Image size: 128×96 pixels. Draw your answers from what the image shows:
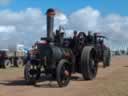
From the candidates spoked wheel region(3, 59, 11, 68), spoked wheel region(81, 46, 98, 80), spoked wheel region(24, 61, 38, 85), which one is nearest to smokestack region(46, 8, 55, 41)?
spoked wheel region(24, 61, 38, 85)

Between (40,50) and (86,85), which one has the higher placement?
(40,50)

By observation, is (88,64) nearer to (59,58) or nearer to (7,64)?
(59,58)

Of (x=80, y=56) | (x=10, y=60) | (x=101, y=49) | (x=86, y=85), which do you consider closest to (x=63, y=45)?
(x=80, y=56)

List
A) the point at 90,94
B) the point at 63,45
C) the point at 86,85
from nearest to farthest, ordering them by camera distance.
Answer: the point at 90,94 < the point at 86,85 < the point at 63,45

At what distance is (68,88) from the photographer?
1653cm

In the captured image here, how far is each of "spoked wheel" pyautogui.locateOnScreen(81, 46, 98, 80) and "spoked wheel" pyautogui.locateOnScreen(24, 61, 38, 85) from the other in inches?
94.0

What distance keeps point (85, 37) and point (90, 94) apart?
20.5 ft

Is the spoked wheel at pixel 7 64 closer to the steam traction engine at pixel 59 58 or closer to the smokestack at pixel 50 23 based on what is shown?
the steam traction engine at pixel 59 58

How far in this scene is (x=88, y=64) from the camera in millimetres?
19672

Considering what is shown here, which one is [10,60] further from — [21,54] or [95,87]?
[95,87]

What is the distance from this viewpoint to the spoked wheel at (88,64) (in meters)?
19.5

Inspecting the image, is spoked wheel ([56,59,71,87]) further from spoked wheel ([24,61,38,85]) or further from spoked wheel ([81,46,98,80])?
spoked wheel ([81,46,98,80])

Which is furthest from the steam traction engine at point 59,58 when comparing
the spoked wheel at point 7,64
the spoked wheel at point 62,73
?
the spoked wheel at point 7,64

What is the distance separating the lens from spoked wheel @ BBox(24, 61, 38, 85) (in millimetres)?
17953
